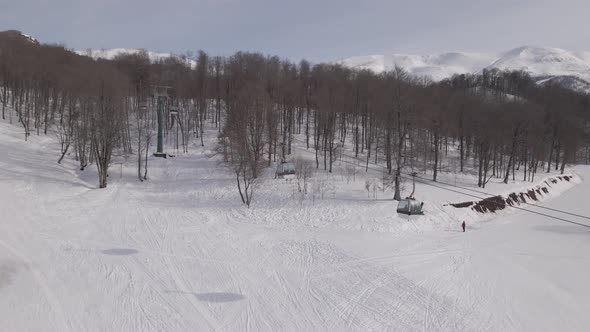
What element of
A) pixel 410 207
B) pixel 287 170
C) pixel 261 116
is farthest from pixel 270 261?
pixel 261 116

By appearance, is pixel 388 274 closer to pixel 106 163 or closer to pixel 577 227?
pixel 577 227

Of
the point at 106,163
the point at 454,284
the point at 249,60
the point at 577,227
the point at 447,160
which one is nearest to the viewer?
the point at 454,284

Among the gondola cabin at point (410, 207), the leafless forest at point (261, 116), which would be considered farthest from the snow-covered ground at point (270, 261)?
the leafless forest at point (261, 116)

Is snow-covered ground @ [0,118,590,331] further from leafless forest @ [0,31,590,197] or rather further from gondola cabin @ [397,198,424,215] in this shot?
leafless forest @ [0,31,590,197]

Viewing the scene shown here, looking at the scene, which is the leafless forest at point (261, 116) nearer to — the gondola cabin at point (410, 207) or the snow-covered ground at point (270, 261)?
the snow-covered ground at point (270, 261)

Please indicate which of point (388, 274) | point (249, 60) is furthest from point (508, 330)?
point (249, 60)

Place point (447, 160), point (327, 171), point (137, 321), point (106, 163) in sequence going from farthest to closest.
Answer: point (447, 160) < point (327, 171) < point (106, 163) < point (137, 321)
